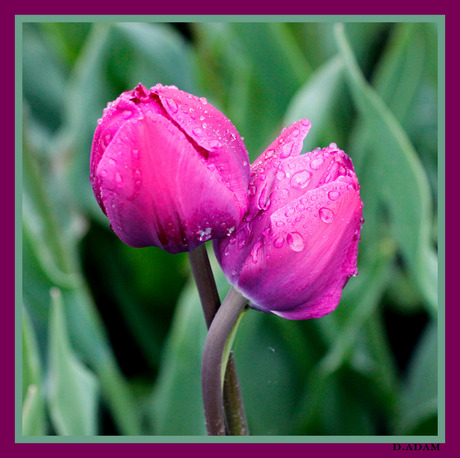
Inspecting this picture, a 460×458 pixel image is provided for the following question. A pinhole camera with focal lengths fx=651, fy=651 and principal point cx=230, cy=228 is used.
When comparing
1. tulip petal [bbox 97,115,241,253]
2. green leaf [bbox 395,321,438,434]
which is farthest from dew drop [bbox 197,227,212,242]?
green leaf [bbox 395,321,438,434]

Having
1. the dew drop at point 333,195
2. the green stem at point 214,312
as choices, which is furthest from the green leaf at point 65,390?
the dew drop at point 333,195

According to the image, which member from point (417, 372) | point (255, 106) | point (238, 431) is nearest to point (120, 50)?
point (255, 106)

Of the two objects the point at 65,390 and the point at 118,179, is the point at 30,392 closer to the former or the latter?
the point at 65,390

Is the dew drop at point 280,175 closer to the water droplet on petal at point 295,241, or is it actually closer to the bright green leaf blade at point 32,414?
the water droplet on petal at point 295,241

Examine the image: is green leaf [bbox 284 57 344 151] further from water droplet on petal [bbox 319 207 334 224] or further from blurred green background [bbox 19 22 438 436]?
water droplet on petal [bbox 319 207 334 224]

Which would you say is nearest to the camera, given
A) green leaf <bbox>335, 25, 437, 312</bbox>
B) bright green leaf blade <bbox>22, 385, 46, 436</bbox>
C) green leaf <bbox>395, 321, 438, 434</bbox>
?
bright green leaf blade <bbox>22, 385, 46, 436</bbox>

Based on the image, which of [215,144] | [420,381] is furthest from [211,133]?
[420,381]

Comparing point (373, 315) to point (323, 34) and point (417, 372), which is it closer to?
point (417, 372)
